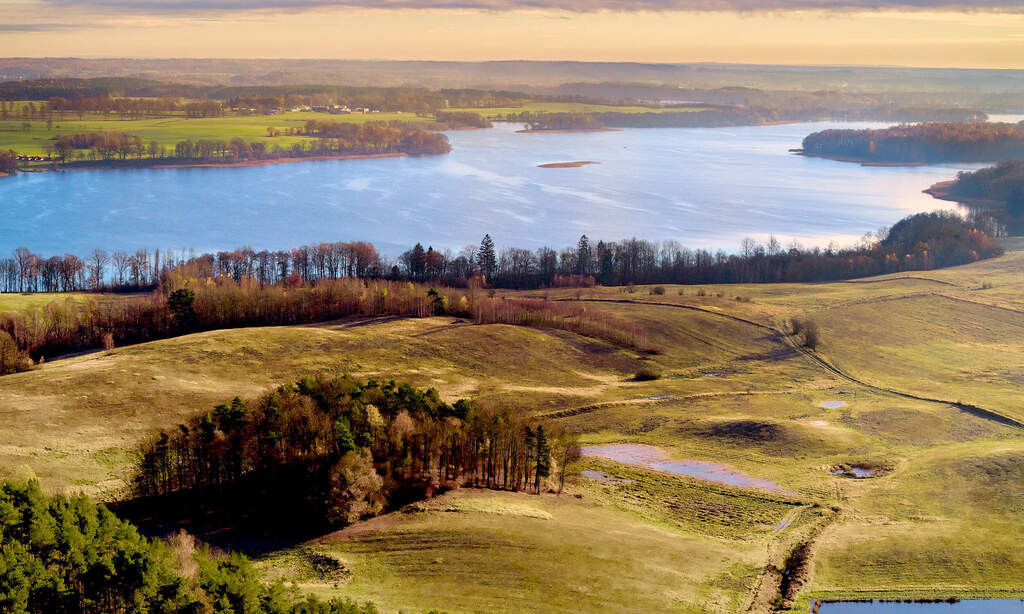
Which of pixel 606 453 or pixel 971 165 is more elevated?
pixel 971 165

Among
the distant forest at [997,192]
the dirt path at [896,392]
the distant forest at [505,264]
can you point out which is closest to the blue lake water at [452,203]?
the distant forest at [997,192]

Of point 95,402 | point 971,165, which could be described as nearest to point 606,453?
point 95,402

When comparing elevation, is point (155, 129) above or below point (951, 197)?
above

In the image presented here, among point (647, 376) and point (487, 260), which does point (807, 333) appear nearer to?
point (647, 376)

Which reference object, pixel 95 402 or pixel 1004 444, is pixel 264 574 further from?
pixel 1004 444

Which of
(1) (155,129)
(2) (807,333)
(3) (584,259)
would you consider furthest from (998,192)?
(1) (155,129)

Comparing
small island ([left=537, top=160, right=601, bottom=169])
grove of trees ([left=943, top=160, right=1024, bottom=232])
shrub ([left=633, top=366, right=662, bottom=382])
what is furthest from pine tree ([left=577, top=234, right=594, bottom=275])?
small island ([left=537, top=160, right=601, bottom=169])

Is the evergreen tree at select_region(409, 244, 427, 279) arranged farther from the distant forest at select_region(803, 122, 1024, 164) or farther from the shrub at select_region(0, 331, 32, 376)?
the distant forest at select_region(803, 122, 1024, 164)
